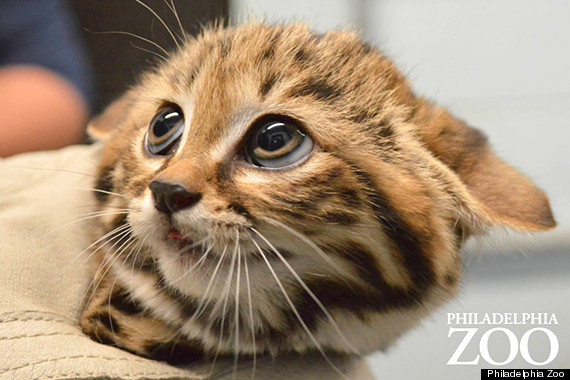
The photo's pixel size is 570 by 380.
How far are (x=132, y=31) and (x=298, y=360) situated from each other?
0.56m

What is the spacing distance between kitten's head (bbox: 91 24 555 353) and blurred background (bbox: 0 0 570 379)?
0.25ft

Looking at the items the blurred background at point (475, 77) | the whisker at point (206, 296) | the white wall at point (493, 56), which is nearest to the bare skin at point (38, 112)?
the blurred background at point (475, 77)

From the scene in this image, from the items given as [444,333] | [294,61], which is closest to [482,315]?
[444,333]

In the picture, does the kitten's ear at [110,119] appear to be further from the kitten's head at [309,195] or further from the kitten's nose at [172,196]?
the kitten's nose at [172,196]

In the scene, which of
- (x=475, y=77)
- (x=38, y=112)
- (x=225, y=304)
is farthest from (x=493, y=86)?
(x=38, y=112)

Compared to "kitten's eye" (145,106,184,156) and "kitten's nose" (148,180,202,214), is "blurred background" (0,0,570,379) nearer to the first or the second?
"kitten's eye" (145,106,184,156)

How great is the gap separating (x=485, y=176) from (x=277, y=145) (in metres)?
0.23

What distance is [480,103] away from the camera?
1.05 metres

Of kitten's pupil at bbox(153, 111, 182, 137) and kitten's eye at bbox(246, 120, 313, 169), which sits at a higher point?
kitten's eye at bbox(246, 120, 313, 169)

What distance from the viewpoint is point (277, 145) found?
0.62 meters

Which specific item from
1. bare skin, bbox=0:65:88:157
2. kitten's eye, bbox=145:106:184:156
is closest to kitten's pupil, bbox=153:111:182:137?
kitten's eye, bbox=145:106:184:156

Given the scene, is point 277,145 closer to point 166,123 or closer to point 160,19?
point 166,123

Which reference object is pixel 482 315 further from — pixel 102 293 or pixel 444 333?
pixel 102 293

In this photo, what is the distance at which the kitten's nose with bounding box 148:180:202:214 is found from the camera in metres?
0.56
